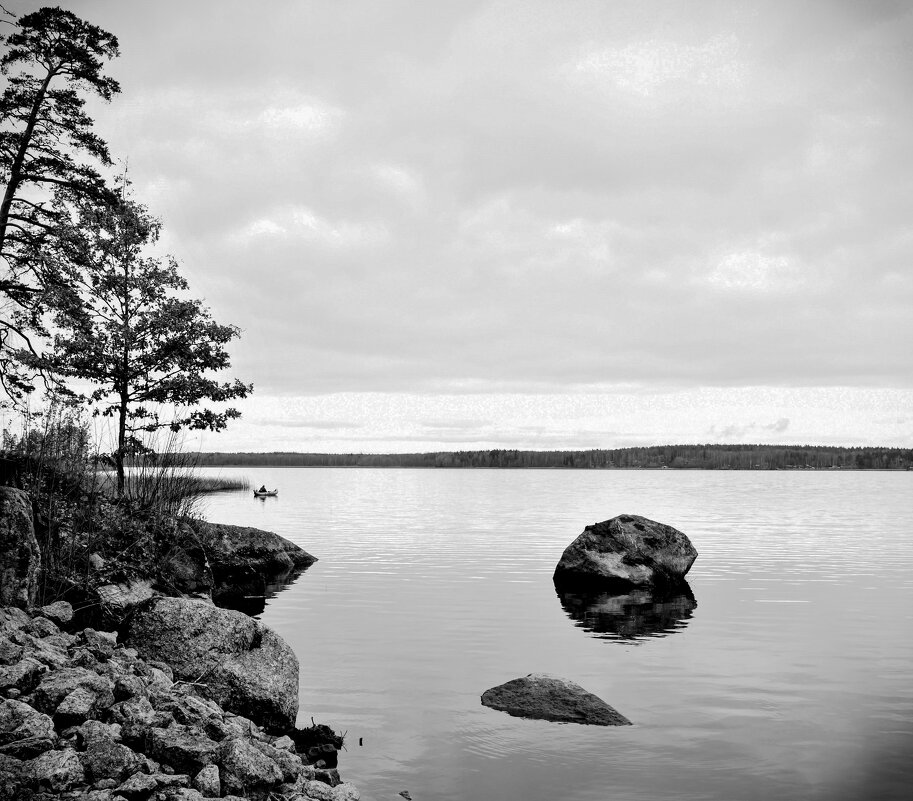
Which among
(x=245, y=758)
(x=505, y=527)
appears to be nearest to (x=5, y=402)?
(x=245, y=758)

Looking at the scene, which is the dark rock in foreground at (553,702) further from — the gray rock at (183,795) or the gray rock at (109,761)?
the gray rock at (109,761)

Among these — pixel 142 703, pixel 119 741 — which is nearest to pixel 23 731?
pixel 119 741

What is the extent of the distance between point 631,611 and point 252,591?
13.3 m

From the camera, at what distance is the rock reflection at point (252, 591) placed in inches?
1016

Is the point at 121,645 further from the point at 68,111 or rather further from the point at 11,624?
the point at 68,111

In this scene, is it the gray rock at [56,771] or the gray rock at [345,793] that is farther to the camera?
the gray rock at [345,793]

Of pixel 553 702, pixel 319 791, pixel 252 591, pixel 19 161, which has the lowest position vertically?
pixel 252 591

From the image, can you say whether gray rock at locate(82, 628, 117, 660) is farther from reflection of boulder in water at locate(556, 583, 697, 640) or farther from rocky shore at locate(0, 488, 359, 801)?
reflection of boulder in water at locate(556, 583, 697, 640)

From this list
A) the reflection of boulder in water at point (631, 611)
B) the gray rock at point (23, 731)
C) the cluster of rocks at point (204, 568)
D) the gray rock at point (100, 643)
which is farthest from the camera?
the reflection of boulder in water at point (631, 611)

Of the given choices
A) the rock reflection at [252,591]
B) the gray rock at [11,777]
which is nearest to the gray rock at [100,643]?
the gray rock at [11,777]

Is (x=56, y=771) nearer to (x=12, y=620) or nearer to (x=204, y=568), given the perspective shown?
(x=12, y=620)

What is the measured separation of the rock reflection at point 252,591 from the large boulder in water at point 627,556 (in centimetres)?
1049

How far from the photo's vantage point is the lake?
11.7 m

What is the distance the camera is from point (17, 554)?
44.3 ft
